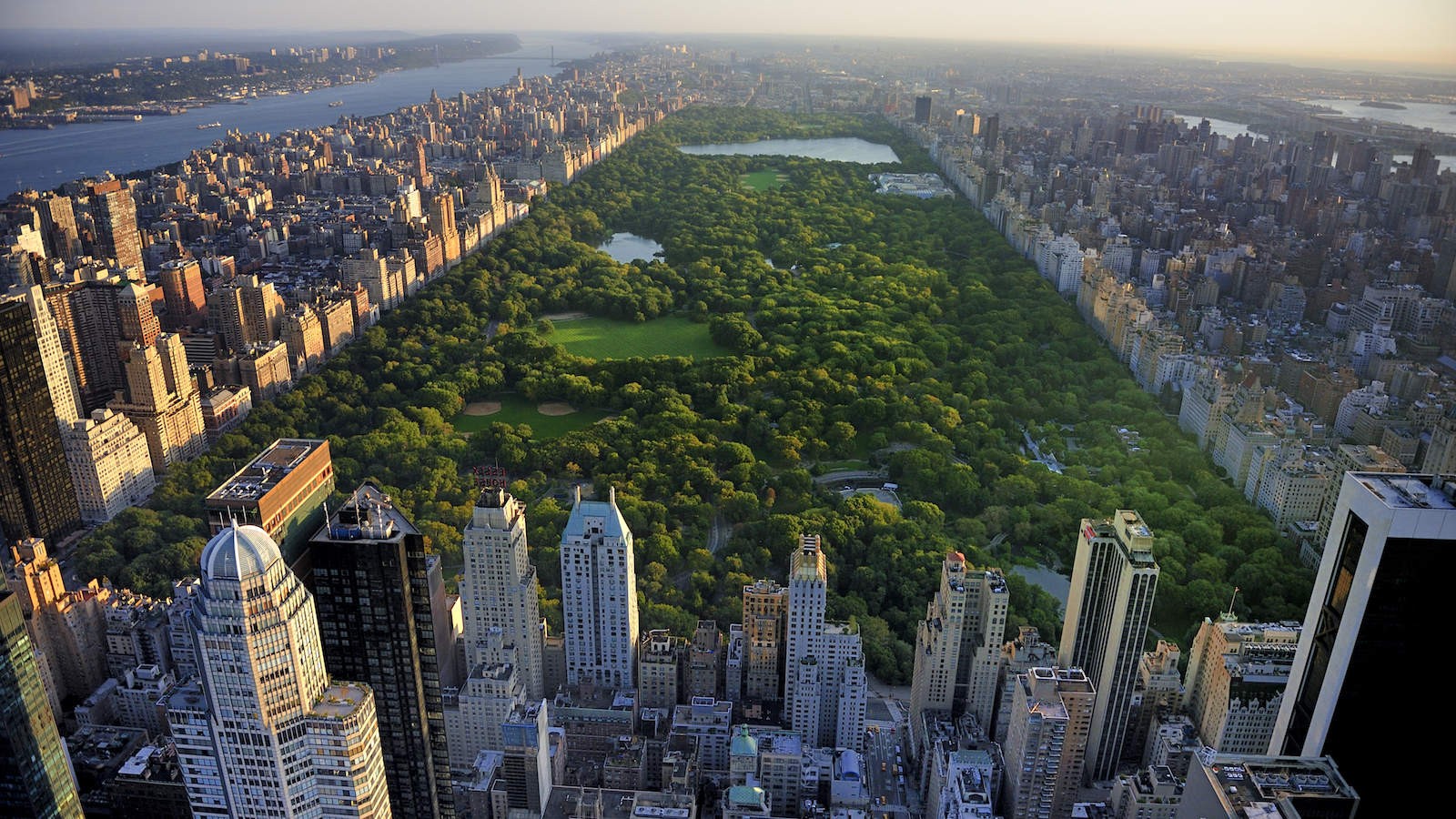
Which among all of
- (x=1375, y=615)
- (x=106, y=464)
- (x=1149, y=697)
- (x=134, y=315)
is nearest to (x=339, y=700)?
(x=1375, y=615)

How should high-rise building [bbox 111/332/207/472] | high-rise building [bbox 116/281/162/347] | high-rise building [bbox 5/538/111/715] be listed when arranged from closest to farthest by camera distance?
1. high-rise building [bbox 5/538/111/715]
2. high-rise building [bbox 111/332/207/472]
3. high-rise building [bbox 116/281/162/347]

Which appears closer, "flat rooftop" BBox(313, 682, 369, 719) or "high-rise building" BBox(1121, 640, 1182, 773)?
"flat rooftop" BBox(313, 682, 369, 719)

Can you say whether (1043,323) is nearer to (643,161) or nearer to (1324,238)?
(1324,238)

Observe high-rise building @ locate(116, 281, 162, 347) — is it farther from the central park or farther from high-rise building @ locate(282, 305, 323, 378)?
the central park

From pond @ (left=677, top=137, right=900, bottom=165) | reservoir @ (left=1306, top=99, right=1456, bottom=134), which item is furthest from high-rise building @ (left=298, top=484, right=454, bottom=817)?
pond @ (left=677, top=137, right=900, bottom=165)

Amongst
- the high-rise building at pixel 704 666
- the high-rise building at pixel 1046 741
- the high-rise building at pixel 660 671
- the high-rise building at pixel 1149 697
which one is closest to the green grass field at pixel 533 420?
the high-rise building at pixel 704 666

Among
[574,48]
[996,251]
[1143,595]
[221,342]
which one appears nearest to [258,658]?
[1143,595]

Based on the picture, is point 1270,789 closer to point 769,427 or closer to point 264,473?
point 264,473

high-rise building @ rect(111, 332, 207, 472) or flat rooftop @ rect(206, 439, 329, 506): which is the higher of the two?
flat rooftop @ rect(206, 439, 329, 506)
